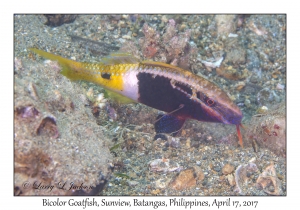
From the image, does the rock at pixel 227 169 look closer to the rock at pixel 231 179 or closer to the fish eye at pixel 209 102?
the rock at pixel 231 179

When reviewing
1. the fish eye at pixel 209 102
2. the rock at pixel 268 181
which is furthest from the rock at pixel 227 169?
the fish eye at pixel 209 102

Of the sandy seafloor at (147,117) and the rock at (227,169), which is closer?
the sandy seafloor at (147,117)

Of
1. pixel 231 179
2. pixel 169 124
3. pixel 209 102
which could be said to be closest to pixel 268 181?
pixel 231 179

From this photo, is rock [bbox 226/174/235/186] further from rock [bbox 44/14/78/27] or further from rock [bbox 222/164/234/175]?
rock [bbox 44/14/78/27]

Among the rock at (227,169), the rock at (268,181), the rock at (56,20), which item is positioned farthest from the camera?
the rock at (56,20)

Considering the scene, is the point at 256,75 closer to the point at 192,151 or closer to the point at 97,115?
the point at 192,151

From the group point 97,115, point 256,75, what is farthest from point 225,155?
point 256,75

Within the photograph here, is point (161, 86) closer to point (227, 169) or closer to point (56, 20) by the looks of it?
point (227, 169)
